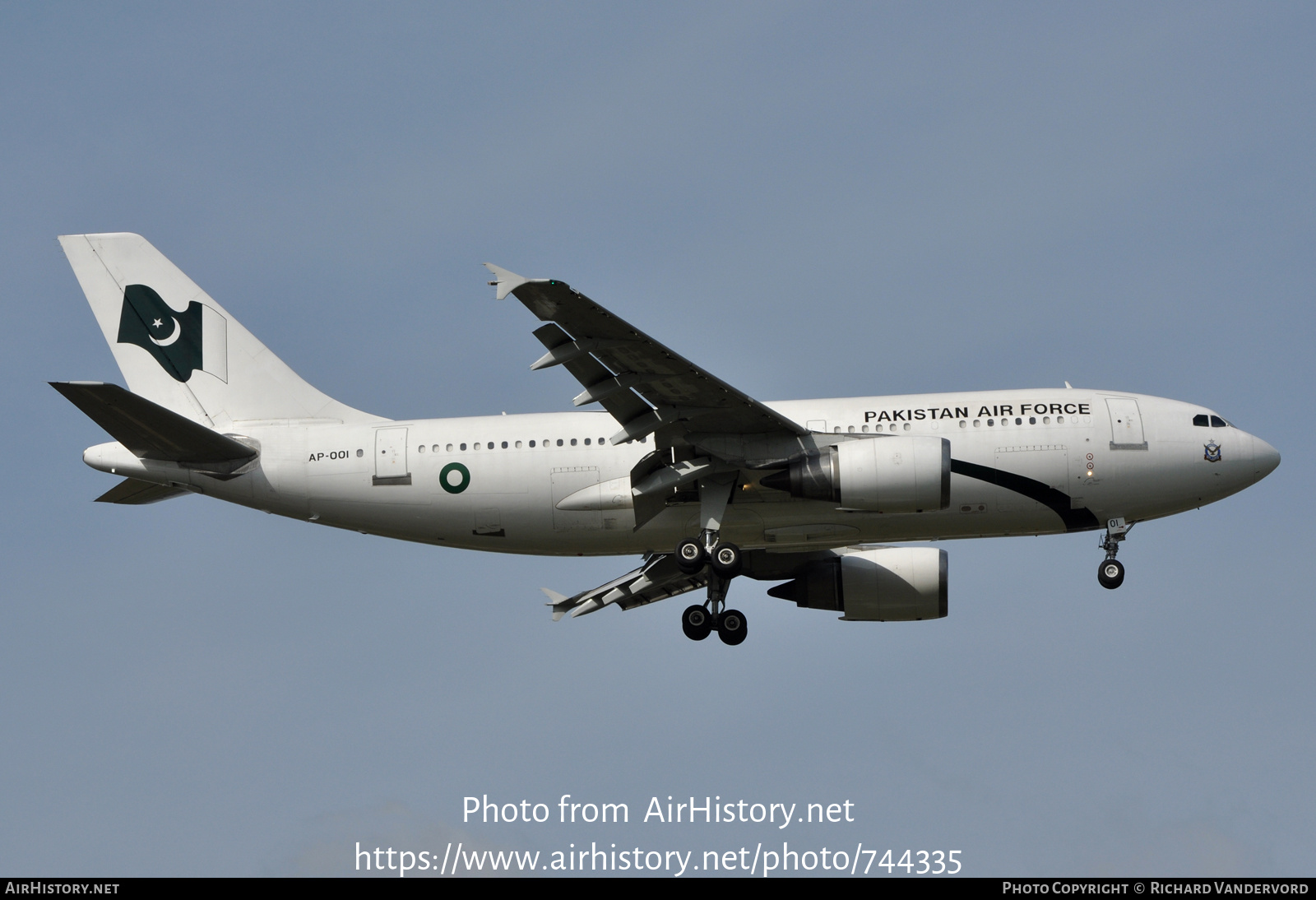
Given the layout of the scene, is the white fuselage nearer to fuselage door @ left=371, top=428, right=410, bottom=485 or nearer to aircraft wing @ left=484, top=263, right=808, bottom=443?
fuselage door @ left=371, top=428, right=410, bottom=485

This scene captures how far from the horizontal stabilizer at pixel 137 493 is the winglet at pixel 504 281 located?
11.7m

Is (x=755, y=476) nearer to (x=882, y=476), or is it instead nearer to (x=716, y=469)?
(x=716, y=469)

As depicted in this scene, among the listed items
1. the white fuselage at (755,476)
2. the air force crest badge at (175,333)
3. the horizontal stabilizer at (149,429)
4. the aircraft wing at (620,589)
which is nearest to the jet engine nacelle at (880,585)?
the aircraft wing at (620,589)

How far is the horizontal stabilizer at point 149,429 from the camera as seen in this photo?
3041cm

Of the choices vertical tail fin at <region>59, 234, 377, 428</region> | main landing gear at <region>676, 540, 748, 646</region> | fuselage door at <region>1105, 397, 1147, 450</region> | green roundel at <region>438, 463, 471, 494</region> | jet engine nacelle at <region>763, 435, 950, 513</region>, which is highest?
vertical tail fin at <region>59, 234, 377, 428</region>

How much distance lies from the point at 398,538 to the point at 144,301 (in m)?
8.62

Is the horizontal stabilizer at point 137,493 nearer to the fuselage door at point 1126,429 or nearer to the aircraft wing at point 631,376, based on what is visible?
the aircraft wing at point 631,376

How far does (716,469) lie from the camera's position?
32.8 m

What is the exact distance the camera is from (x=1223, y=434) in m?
34.1

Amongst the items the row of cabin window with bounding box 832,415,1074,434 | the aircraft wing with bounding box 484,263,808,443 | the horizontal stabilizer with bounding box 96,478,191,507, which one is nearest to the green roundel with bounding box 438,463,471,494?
the aircraft wing with bounding box 484,263,808,443

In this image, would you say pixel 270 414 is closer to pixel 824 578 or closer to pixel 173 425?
pixel 173 425

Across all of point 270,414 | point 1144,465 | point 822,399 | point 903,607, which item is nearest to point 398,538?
point 270,414

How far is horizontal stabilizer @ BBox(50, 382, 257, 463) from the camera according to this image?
30.4 metres

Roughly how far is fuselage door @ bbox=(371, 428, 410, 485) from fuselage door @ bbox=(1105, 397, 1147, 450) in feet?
50.7
